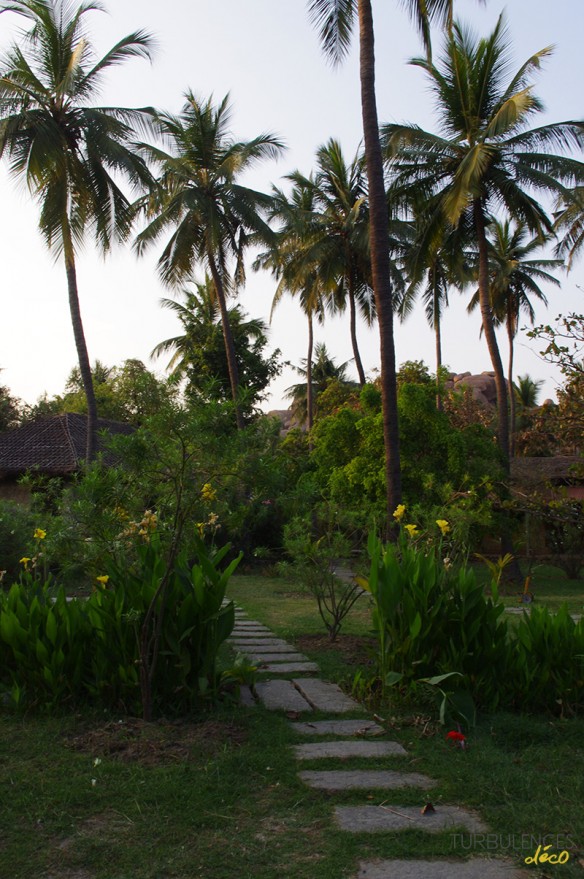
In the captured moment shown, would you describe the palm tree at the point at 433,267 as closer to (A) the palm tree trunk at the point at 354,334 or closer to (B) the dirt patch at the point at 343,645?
(A) the palm tree trunk at the point at 354,334

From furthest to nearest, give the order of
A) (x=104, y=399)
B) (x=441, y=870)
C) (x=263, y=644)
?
(x=104, y=399) → (x=263, y=644) → (x=441, y=870)

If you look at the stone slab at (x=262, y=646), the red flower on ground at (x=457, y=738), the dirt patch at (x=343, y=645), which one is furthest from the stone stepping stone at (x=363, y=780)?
the stone slab at (x=262, y=646)

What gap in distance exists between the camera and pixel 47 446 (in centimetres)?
2012

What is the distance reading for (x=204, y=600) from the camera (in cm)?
436

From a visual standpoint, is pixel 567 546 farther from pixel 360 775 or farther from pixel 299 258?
pixel 360 775

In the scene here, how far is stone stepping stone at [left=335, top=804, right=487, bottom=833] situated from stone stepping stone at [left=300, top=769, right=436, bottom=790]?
20 cm

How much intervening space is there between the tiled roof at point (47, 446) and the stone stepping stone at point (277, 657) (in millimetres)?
12628

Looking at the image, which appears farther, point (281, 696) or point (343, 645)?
point (343, 645)

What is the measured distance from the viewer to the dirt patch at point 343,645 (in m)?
6.09

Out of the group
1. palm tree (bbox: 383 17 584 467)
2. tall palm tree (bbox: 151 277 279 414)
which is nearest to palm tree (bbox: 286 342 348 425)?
tall palm tree (bbox: 151 277 279 414)

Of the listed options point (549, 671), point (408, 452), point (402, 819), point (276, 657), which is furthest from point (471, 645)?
point (408, 452)

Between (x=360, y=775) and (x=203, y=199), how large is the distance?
56.4 feet

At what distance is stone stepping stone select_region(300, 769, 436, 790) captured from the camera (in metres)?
3.38

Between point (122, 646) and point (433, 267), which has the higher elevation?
point (433, 267)
